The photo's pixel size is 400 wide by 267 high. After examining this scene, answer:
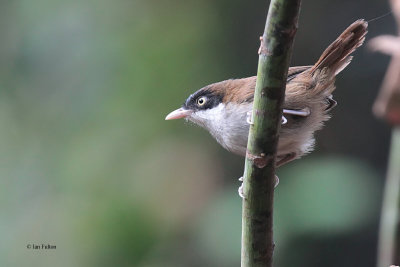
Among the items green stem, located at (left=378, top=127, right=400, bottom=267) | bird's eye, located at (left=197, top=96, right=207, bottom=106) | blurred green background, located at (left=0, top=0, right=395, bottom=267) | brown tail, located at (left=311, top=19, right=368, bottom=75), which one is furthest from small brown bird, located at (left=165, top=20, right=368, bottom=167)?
blurred green background, located at (left=0, top=0, right=395, bottom=267)

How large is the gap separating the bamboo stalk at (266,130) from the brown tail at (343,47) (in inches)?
46.3

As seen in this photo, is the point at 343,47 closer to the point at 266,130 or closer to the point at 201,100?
the point at 201,100

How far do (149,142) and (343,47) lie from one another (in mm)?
2598

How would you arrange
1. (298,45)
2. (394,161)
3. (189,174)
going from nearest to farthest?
(394,161) < (189,174) < (298,45)

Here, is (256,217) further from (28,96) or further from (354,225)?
(28,96)

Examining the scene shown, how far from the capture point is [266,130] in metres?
1.89

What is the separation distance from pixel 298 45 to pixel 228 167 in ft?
4.56

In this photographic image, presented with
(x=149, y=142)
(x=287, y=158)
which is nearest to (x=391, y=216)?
(x=287, y=158)

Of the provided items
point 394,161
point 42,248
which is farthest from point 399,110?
point 42,248

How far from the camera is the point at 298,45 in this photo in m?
5.55

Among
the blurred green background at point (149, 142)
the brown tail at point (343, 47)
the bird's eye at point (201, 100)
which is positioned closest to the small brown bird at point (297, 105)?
the brown tail at point (343, 47)

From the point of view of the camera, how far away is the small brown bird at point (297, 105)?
307 cm

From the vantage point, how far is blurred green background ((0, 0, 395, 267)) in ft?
14.0

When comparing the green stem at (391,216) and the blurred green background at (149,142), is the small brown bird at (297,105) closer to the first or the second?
the green stem at (391,216)
